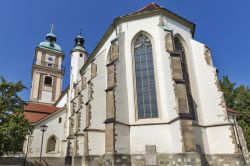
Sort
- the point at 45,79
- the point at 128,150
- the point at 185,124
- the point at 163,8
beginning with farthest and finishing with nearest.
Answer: the point at 45,79, the point at 163,8, the point at 128,150, the point at 185,124

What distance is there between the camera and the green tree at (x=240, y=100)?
27.4 metres

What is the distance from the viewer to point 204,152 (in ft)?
46.9

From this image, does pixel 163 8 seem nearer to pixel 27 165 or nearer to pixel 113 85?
pixel 113 85

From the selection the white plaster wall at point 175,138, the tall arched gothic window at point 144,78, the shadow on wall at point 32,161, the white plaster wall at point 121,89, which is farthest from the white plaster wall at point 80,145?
the white plaster wall at point 175,138

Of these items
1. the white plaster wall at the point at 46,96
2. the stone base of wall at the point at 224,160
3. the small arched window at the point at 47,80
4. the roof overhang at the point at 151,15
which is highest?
the small arched window at the point at 47,80

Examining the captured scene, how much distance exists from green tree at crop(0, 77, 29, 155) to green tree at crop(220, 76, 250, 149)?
970 inches

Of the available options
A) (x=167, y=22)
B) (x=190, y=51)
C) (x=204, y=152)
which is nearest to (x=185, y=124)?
(x=204, y=152)

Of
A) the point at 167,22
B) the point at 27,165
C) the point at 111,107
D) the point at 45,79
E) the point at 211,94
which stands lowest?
the point at 27,165

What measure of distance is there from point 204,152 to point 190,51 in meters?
7.88

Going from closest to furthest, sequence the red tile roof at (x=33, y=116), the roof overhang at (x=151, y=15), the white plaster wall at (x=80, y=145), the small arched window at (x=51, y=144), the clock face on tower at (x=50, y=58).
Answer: the roof overhang at (x=151, y=15), the white plaster wall at (x=80, y=145), the small arched window at (x=51, y=144), the red tile roof at (x=33, y=116), the clock face on tower at (x=50, y=58)

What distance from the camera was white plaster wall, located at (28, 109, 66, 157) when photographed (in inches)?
937

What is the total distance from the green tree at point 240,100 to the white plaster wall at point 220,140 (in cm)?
1394

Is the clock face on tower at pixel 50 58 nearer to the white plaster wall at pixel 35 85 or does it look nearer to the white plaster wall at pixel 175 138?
the white plaster wall at pixel 35 85

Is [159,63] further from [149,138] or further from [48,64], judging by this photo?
[48,64]
